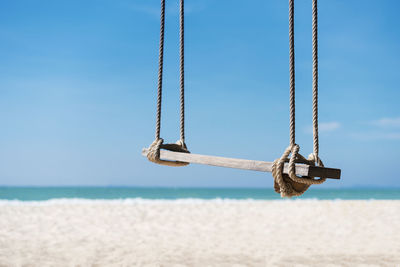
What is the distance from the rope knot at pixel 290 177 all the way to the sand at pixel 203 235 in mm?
2628

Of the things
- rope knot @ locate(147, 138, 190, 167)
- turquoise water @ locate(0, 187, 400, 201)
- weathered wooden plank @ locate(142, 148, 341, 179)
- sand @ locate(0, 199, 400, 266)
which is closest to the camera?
weathered wooden plank @ locate(142, 148, 341, 179)

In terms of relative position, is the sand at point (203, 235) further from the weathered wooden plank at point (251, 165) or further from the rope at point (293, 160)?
the rope at point (293, 160)

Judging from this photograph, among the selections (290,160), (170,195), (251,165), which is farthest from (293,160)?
(170,195)

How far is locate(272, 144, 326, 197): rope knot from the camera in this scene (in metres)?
2.04

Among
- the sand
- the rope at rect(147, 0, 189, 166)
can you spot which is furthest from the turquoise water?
the rope at rect(147, 0, 189, 166)

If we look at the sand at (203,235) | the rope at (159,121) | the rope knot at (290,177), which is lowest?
the sand at (203,235)

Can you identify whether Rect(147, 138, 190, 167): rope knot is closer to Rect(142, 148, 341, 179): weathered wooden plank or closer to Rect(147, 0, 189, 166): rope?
Rect(147, 0, 189, 166): rope

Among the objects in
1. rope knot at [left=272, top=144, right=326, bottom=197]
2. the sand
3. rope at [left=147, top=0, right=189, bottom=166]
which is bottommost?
the sand

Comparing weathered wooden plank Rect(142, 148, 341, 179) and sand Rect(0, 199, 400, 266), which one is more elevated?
weathered wooden plank Rect(142, 148, 341, 179)

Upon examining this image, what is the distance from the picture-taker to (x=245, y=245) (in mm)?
5781

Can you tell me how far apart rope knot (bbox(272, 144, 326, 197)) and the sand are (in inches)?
103

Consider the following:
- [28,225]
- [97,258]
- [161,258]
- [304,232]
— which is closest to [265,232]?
[304,232]

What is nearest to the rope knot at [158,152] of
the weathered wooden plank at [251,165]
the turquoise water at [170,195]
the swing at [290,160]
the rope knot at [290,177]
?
the swing at [290,160]

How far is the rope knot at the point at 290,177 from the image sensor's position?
2.04m
